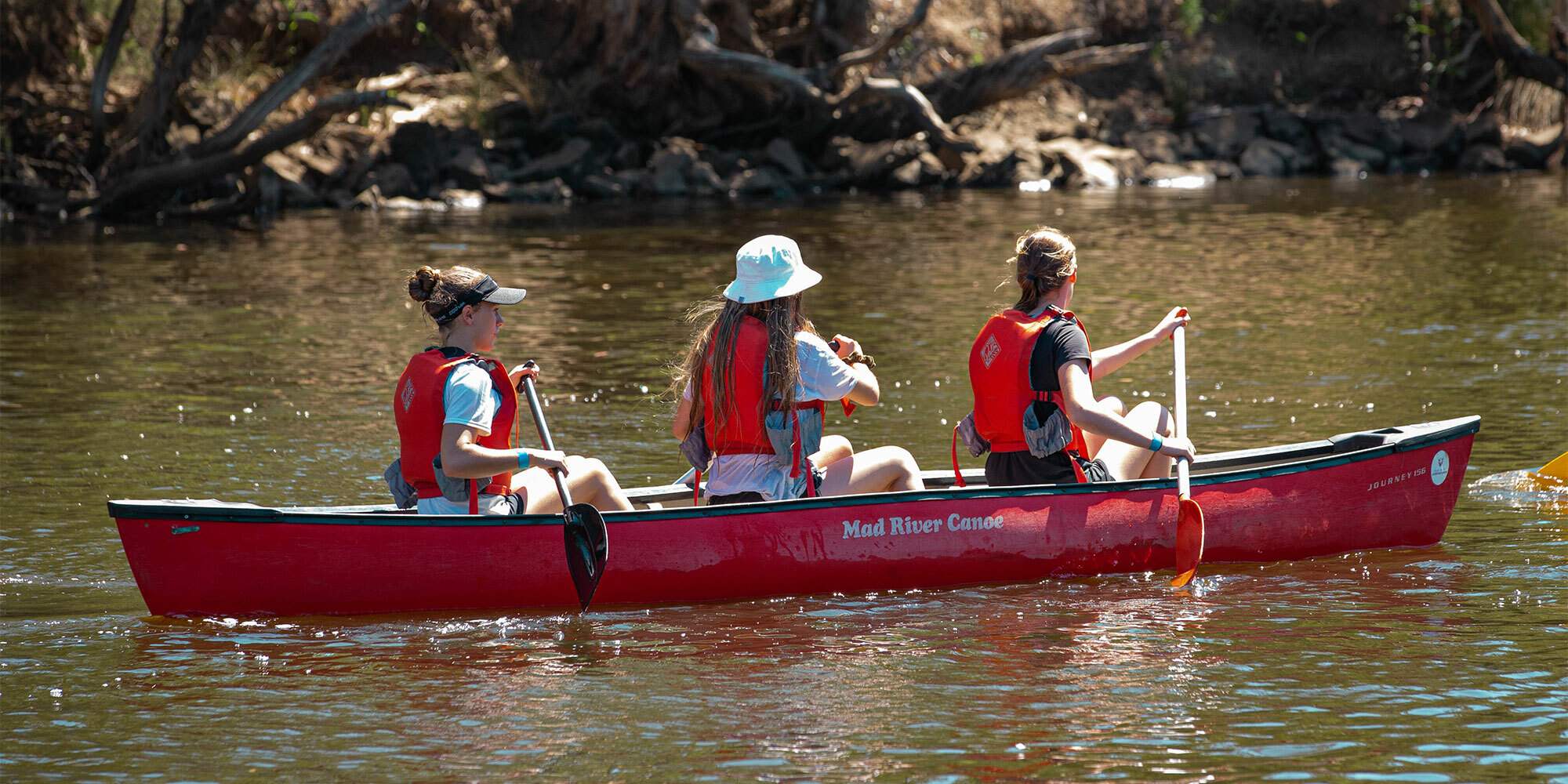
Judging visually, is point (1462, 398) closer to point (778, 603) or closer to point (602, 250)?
point (778, 603)

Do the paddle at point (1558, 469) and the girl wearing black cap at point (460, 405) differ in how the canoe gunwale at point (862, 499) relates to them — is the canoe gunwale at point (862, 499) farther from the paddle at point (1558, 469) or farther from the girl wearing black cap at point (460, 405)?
the paddle at point (1558, 469)

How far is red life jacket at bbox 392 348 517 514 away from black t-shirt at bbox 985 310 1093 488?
1.82 metres

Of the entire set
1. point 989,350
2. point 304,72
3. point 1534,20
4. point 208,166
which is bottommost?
point 989,350

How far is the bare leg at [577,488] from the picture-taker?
6406 mm

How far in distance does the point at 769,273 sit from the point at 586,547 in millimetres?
1142

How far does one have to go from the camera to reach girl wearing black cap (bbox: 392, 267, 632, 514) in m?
5.84

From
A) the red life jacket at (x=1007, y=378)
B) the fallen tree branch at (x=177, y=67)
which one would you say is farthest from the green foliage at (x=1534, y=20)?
the red life jacket at (x=1007, y=378)

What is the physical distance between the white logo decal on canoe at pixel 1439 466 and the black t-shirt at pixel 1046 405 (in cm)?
155

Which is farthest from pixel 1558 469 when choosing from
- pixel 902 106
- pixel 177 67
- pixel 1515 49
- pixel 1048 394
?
pixel 1515 49

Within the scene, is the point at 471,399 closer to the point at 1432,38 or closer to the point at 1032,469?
the point at 1032,469

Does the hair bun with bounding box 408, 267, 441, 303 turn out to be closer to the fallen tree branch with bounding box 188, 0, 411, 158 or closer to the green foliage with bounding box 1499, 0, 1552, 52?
the fallen tree branch with bounding box 188, 0, 411, 158

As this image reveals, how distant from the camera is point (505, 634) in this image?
626 cm

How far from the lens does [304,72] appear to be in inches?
866

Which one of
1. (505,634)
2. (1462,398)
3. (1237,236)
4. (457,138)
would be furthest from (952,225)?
(505,634)
